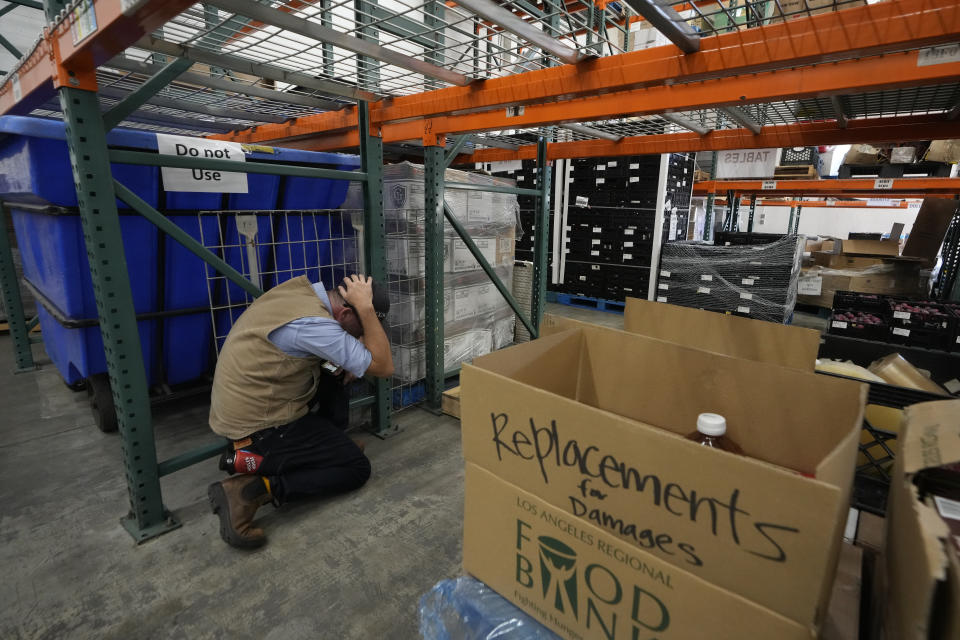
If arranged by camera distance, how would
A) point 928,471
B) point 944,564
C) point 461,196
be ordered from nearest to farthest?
point 944,564, point 928,471, point 461,196

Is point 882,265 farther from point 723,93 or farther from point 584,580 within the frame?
point 584,580

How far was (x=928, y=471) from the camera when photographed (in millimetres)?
759

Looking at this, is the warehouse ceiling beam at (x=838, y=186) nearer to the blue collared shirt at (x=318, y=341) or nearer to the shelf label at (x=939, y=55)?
the shelf label at (x=939, y=55)

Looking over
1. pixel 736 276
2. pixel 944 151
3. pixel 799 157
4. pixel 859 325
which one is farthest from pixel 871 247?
pixel 859 325

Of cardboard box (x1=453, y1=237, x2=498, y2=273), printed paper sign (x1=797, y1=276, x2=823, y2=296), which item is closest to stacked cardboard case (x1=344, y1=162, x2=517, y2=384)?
cardboard box (x1=453, y1=237, x2=498, y2=273)

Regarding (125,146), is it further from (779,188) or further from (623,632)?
(779,188)

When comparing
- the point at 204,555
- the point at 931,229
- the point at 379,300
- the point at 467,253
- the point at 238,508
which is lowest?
the point at 204,555

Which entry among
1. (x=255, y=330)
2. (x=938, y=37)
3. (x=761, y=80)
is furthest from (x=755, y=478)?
(x=255, y=330)

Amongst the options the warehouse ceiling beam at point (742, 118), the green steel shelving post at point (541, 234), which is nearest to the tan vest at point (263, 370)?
the green steel shelving post at point (541, 234)

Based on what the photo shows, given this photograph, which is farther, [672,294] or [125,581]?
[672,294]

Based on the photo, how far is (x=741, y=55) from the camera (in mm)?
1479

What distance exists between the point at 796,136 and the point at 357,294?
2928 millimetres

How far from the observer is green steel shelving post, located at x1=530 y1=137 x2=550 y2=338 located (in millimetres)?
3766

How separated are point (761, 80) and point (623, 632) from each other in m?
1.88
